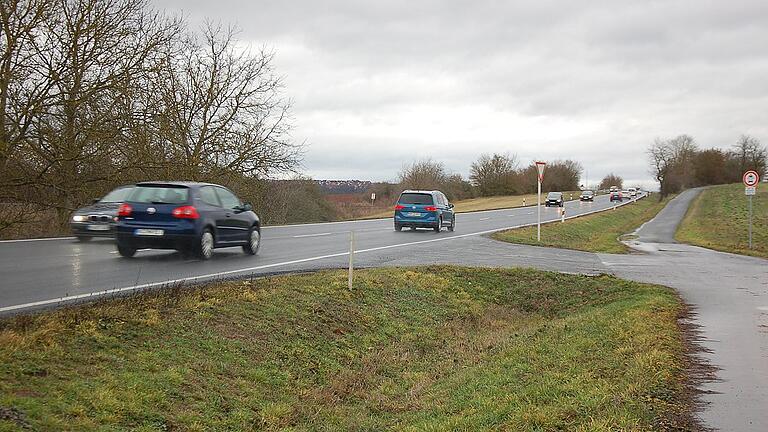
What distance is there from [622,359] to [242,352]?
4.51 meters

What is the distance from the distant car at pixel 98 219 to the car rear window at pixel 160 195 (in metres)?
2.62

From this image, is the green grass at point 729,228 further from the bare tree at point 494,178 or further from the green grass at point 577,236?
the bare tree at point 494,178

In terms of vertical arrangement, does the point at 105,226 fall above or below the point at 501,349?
above

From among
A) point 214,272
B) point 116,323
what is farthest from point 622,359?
point 214,272

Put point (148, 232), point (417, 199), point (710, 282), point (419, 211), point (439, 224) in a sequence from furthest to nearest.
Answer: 1. point (439, 224)
2. point (417, 199)
3. point (419, 211)
4. point (710, 282)
5. point (148, 232)

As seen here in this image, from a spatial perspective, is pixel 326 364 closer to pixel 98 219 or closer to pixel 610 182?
pixel 98 219

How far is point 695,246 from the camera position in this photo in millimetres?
27734

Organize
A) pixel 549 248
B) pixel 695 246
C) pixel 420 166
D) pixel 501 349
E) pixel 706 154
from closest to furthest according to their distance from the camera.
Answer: pixel 501 349 → pixel 549 248 → pixel 695 246 → pixel 420 166 → pixel 706 154

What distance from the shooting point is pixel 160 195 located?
13227mm

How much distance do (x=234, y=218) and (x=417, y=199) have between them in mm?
15306

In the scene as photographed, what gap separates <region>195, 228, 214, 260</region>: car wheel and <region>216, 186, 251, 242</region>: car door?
0.64 m

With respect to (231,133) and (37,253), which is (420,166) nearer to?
(231,133)

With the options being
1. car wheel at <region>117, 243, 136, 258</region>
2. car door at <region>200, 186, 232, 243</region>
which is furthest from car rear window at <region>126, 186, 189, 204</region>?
car wheel at <region>117, 243, 136, 258</region>

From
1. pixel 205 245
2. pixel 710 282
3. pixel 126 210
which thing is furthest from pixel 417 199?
pixel 126 210
